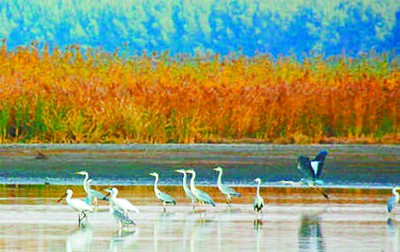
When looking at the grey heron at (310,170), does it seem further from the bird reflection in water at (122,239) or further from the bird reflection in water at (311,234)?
the bird reflection in water at (122,239)

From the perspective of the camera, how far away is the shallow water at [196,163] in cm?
2116

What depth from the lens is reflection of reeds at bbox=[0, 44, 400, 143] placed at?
976 inches

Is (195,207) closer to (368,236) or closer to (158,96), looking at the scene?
(368,236)

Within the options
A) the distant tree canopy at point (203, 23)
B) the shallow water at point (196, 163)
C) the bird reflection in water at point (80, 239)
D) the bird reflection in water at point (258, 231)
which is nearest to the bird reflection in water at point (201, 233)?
the bird reflection in water at point (258, 231)

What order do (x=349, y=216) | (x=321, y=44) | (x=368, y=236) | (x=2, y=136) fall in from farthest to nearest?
1. (x=321, y=44)
2. (x=2, y=136)
3. (x=349, y=216)
4. (x=368, y=236)

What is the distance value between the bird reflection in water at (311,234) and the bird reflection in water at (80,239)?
1.94m

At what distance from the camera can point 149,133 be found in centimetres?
2483

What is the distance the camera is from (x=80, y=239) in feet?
43.6

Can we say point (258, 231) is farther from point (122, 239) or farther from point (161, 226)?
point (122, 239)

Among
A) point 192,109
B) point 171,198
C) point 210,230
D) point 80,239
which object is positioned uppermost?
point 192,109

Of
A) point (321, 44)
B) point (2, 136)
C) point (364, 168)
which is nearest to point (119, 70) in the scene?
point (2, 136)

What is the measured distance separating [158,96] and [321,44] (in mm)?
37376

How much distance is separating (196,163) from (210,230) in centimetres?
803

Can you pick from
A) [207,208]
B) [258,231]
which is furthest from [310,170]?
[258,231]
